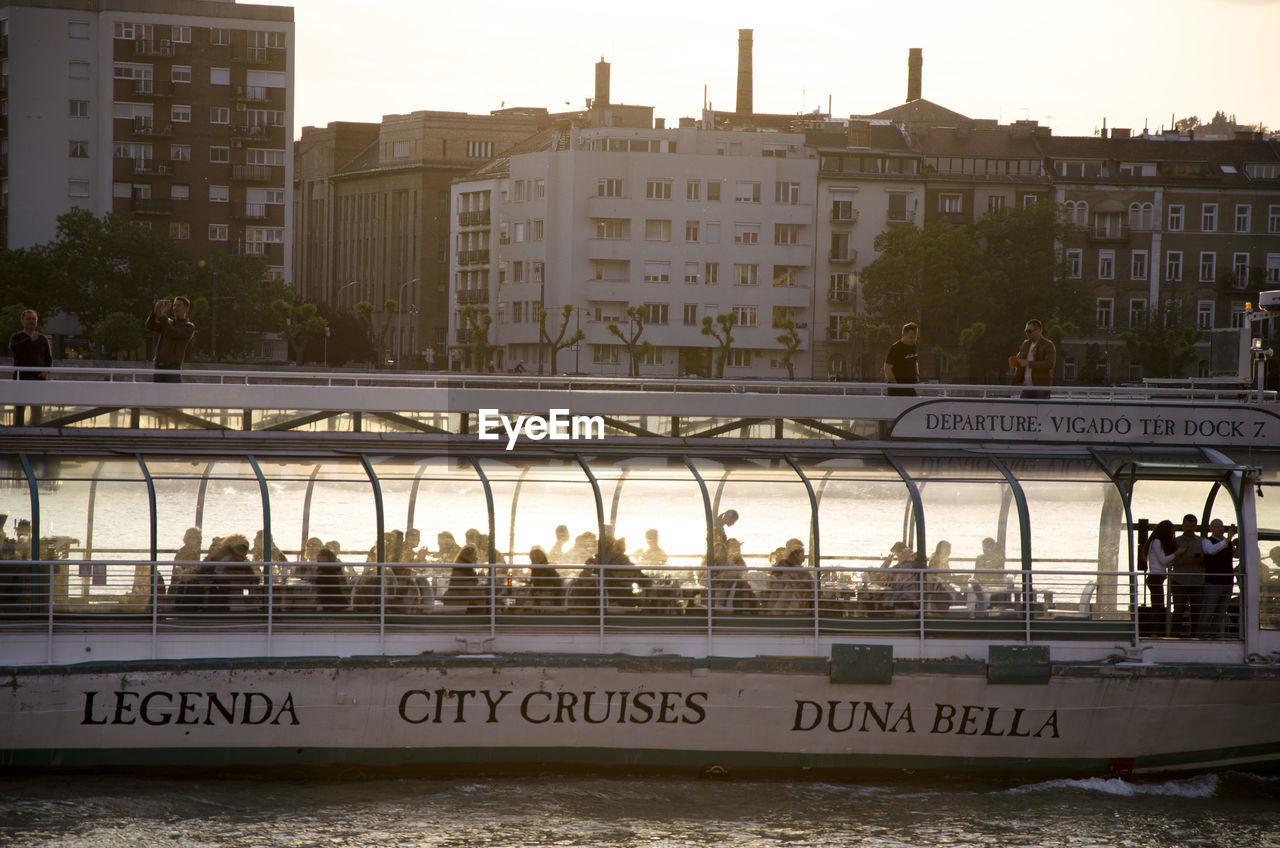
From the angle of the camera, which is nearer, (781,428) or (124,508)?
(124,508)

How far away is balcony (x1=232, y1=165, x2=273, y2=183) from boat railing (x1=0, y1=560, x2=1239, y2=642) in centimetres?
9317

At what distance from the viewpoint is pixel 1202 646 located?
1994cm

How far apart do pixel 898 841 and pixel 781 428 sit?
18.1 feet

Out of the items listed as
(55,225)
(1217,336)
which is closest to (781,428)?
(1217,336)

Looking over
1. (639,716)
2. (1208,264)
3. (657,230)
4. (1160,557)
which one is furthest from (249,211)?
(1160,557)

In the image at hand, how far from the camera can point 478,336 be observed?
110 meters

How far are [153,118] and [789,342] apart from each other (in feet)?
147

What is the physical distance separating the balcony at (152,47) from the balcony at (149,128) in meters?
4.32

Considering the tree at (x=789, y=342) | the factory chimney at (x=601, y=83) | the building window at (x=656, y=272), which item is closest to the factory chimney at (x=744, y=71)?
the factory chimney at (x=601, y=83)

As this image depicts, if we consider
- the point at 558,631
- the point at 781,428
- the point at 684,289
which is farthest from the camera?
the point at 684,289

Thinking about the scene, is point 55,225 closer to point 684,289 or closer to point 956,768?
point 684,289

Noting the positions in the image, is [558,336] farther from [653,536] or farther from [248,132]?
[653,536]

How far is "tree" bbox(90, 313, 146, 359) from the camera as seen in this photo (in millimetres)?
86625

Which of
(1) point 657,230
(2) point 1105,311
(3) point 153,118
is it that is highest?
(3) point 153,118
